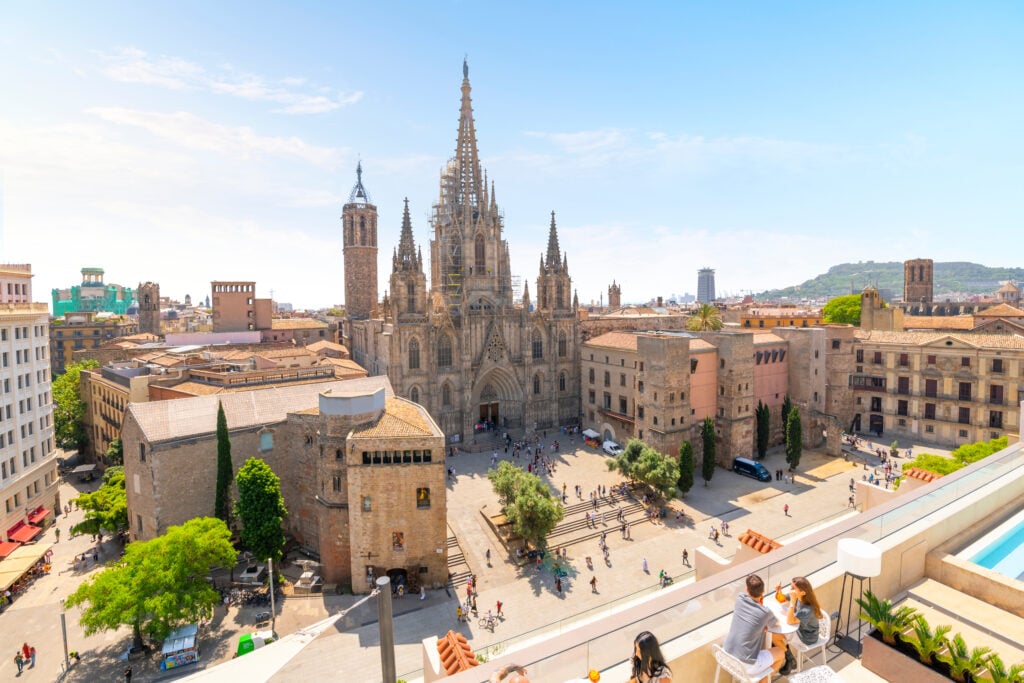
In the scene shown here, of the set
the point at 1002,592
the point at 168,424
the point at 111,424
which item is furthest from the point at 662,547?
the point at 111,424

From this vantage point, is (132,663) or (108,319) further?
(108,319)

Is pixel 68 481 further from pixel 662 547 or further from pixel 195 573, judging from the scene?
pixel 662 547

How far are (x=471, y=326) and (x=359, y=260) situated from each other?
112ft

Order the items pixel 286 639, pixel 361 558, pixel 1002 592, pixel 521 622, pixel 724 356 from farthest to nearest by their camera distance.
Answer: pixel 724 356 < pixel 361 558 < pixel 521 622 < pixel 286 639 < pixel 1002 592

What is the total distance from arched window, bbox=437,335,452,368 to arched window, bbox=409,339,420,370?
218 cm

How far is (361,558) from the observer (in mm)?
26172

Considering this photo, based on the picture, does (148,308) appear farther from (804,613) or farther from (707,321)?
(804,613)

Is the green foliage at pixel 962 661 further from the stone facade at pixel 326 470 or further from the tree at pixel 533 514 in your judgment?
the tree at pixel 533 514

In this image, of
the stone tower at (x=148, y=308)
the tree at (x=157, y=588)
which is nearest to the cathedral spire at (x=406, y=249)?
the tree at (x=157, y=588)

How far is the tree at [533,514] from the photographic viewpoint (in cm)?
2908

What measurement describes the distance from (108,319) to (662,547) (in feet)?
314

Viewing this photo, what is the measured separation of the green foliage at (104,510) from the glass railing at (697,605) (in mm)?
34548

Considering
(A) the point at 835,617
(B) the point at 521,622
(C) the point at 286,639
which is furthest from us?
(B) the point at 521,622

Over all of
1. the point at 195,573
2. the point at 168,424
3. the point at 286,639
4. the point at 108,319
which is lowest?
the point at 286,639
